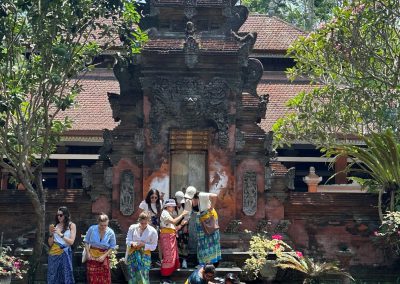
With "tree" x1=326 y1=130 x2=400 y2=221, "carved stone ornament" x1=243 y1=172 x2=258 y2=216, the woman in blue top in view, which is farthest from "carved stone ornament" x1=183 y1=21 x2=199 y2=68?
the woman in blue top

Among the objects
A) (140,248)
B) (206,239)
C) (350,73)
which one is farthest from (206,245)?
(350,73)

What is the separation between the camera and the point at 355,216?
19.6 meters

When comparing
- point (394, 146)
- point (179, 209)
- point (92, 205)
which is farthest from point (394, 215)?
point (92, 205)

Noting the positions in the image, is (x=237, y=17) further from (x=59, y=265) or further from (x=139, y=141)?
(x=59, y=265)

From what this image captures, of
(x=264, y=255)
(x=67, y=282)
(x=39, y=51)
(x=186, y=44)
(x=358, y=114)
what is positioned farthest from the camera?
(x=358, y=114)

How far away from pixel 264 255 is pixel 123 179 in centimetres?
432

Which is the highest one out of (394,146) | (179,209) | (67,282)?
(394,146)

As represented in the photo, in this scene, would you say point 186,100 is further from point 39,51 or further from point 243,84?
point 39,51

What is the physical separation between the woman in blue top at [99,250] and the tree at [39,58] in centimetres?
254

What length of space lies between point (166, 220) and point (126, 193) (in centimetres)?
390

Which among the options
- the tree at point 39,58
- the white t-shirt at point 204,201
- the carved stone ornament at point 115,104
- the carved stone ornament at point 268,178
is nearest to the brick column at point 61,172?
the carved stone ornament at point 115,104

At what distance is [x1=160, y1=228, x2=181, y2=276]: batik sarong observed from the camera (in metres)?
15.6

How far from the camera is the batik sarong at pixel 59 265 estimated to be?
1530 centimetres

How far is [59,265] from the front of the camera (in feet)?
50.3
